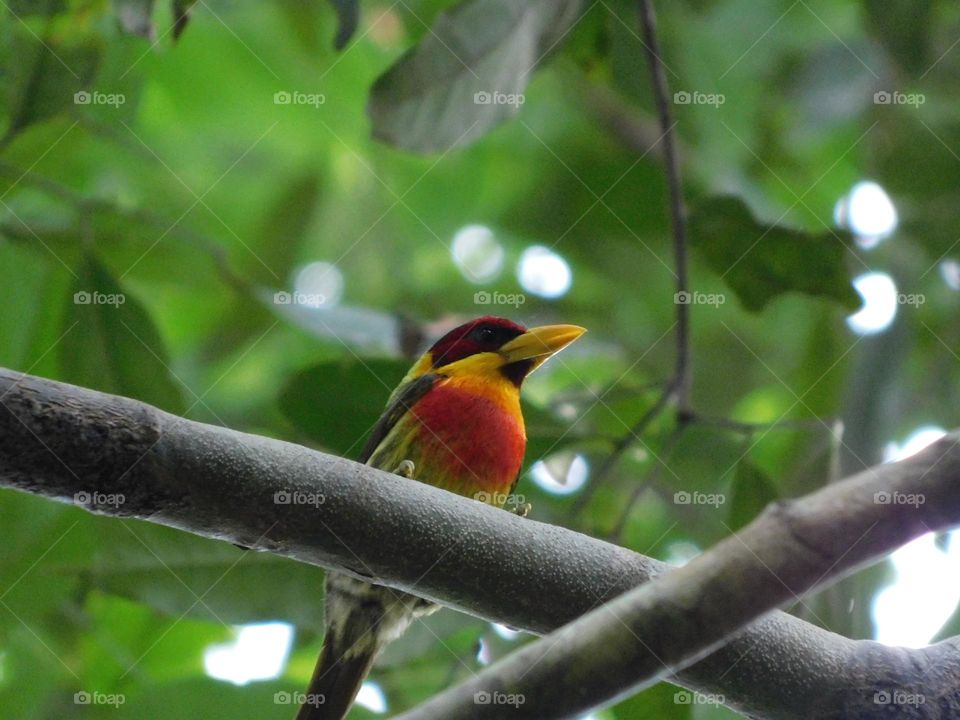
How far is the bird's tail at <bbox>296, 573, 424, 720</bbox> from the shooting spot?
10.4ft

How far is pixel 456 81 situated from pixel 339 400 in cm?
117

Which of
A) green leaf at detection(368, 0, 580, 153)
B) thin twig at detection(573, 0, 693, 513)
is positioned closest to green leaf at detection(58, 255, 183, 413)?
green leaf at detection(368, 0, 580, 153)

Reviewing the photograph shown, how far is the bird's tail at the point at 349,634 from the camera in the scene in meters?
3.16

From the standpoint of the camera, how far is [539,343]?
398cm

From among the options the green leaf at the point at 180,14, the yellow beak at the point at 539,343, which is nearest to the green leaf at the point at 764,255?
the yellow beak at the point at 539,343

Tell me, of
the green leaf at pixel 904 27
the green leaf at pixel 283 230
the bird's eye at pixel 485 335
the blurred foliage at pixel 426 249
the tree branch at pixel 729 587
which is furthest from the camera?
the green leaf at pixel 283 230

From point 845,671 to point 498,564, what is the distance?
80 centimetres

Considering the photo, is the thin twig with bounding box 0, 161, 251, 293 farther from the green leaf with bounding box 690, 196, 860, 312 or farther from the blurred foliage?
the green leaf with bounding box 690, 196, 860, 312

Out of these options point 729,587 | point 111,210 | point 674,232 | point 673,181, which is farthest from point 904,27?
point 729,587

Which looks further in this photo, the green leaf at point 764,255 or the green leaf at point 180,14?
the green leaf at point 764,255

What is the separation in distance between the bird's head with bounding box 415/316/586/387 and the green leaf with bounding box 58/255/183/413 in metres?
1.01

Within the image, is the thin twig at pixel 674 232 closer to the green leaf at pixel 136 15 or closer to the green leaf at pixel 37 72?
the green leaf at pixel 136 15

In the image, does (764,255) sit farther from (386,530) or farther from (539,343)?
(386,530)

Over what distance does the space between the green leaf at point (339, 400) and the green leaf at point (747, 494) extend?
4.15ft
